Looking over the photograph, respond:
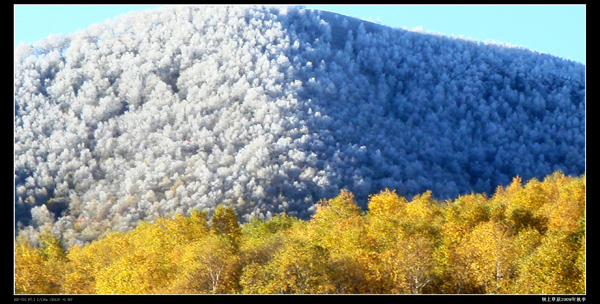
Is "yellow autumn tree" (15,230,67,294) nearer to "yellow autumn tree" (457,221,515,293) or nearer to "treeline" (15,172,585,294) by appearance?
"treeline" (15,172,585,294)

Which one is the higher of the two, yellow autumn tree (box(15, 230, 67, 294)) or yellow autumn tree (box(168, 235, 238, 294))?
yellow autumn tree (box(168, 235, 238, 294))

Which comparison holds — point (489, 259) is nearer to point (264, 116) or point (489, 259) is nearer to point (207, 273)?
point (207, 273)

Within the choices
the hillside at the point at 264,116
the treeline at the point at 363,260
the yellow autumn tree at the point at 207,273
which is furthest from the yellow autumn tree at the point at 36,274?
the hillside at the point at 264,116

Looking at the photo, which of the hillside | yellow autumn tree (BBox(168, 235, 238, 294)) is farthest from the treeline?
the hillside

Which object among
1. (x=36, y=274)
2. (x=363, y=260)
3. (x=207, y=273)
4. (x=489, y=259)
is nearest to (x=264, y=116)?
(x=36, y=274)

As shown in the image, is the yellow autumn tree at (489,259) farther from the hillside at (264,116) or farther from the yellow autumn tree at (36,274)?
the hillside at (264,116)

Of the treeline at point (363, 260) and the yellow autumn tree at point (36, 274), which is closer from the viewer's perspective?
the treeline at point (363, 260)
